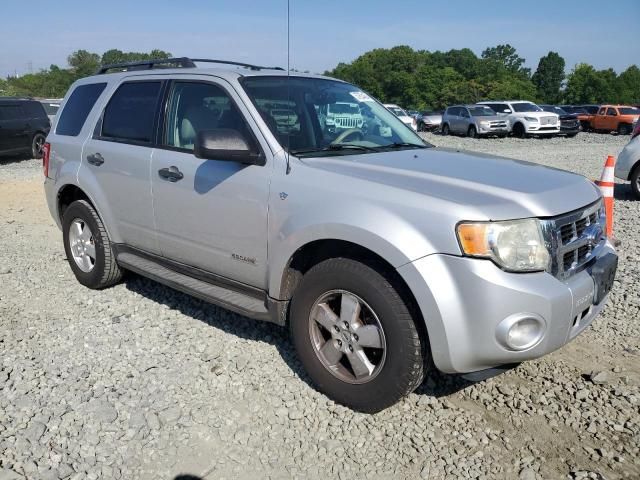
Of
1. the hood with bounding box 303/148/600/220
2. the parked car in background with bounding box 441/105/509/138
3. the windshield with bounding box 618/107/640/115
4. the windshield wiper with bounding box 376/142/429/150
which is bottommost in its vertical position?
the parked car in background with bounding box 441/105/509/138

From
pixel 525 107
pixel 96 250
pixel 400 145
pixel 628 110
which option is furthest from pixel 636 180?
pixel 628 110

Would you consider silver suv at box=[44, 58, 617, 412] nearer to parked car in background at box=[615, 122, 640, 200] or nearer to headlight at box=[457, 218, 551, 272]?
headlight at box=[457, 218, 551, 272]

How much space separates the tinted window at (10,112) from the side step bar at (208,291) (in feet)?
42.8

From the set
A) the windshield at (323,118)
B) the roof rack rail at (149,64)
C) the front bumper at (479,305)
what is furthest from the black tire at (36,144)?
the front bumper at (479,305)

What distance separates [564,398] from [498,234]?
4.28ft

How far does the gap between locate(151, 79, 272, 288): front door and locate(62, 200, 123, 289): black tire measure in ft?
2.85

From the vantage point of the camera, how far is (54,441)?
117 inches

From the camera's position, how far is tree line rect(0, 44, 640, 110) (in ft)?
257

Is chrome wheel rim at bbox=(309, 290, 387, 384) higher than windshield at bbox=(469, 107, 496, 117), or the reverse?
chrome wheel rim at bbox=(309, 290, 387, 384)

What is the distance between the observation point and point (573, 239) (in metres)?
3.02

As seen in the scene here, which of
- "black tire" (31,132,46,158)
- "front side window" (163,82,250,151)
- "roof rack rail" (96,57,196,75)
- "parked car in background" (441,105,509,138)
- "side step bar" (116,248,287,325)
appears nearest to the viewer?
"side step bar" (116,248,287,325)

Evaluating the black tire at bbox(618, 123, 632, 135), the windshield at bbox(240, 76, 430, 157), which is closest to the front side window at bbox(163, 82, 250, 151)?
the windshield at bbox(240, 76, 430, 157)

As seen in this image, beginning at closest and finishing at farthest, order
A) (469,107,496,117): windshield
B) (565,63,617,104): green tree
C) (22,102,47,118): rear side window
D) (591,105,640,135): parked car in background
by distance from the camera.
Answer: (22,102,47,118): rear side window, (469,107,496,117): windshield, (591,105,640,135): parked car in background, (565,63,617,104): green tree

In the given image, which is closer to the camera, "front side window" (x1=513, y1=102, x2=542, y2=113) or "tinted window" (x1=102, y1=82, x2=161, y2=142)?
"tinted window" (x1=102, y1=82, x2=161, y2=142)
